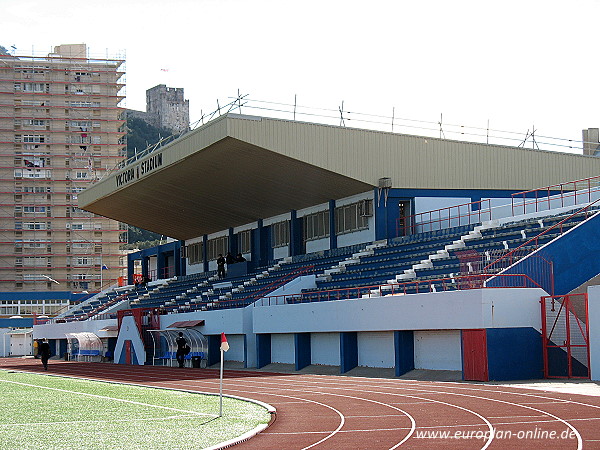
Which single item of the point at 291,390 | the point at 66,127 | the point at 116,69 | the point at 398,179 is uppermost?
the point at 116,69

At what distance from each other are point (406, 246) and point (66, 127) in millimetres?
85450

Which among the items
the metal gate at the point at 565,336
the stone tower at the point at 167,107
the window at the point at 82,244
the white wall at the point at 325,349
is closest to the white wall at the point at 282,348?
the white wall at the point at 325,349

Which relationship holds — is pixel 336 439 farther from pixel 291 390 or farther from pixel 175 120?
pixel 175 120

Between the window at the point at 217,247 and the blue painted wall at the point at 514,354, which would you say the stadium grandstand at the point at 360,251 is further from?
the window at the point at 217,247

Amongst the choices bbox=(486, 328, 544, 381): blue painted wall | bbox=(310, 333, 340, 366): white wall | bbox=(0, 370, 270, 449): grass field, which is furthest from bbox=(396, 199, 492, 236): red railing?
bbox=(0, 370, 270, 449): grass field

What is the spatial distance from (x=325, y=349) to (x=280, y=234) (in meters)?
17.3

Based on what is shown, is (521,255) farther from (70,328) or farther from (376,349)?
(70,328)

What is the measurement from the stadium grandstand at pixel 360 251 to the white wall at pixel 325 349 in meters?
0.09

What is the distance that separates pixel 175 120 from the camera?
643ft

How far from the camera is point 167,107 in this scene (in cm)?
19825

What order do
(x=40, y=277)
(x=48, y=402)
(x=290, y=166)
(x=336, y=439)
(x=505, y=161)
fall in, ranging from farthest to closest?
1. (x=40, y=277)
2. (x=505, y=161)
3. (x=290, y=166)
4. (x=48, y=402)
5. (x=336, y=439)

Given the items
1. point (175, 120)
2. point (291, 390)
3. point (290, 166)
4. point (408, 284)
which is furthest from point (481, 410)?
point (175, 120)

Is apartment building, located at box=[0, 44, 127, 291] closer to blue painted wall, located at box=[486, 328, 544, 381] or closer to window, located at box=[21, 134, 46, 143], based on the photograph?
window, located at box=[21, 134, 46, 143]

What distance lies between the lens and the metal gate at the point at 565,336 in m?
27.3
